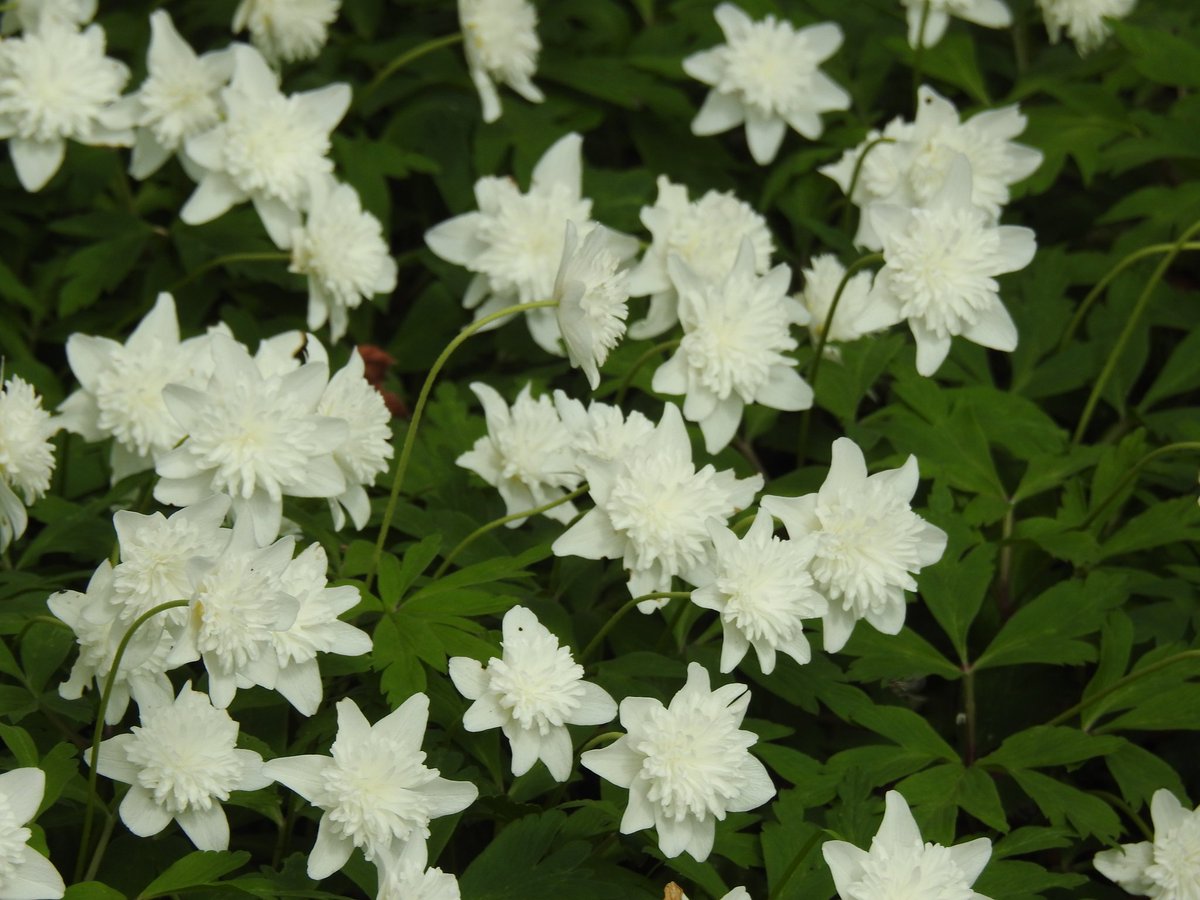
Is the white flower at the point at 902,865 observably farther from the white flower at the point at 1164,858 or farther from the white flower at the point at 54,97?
the white flower at the point at 54,97

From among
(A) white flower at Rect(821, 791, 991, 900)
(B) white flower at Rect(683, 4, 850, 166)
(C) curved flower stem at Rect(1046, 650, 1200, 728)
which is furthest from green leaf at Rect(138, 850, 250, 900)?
(B) white flower at Rect(683, 4, 850, 166)

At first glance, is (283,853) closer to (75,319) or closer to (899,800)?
(899,800)

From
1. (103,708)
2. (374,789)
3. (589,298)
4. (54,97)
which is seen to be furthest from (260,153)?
(374,789)

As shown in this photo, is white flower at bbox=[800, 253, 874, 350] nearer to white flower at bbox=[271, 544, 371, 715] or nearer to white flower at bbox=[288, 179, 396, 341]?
white flower at bbox=[288, 179, 396, 341]

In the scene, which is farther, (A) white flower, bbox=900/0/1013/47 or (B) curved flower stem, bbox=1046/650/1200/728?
(A) white flower, bbox=900/0/1013/47

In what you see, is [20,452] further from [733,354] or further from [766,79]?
[766,79]

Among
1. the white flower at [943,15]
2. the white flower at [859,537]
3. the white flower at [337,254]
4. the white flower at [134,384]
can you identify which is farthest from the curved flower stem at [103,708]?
the white flower at [943,15]
